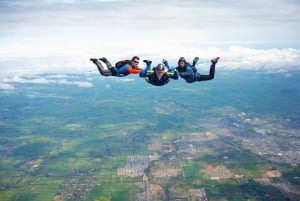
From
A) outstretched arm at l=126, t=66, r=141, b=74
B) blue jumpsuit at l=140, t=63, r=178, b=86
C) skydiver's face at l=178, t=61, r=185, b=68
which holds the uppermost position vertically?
skydiver's face at l=178, t=61, r=185, b=68

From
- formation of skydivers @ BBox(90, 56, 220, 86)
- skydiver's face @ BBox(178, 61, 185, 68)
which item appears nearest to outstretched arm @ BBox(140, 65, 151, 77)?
formation of skydivers @ BBox(90, 56, 220, 86)

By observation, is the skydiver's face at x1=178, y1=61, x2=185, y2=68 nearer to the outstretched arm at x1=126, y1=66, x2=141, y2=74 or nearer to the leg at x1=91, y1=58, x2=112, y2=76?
the outstretched arm at x1=126, y1=66, x2=141, y2=74

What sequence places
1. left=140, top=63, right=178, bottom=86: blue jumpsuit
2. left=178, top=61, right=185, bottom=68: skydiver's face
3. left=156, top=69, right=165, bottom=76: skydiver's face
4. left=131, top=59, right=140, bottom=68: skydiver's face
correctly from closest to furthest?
left=156, top=69, right=165, bottom=76: skydiver's face, left=140, top=63, right=178, bottom=86: blue jumpsuit, left=131, top=59, right=140, bottom=68: skydiver's face, left=178, top=61, right=185, bottom=68: skydiver's face

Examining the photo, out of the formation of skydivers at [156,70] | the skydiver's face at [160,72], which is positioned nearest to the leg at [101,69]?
the formation of skydivers at [156,70]

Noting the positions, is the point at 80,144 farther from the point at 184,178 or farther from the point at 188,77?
the point at 188,77

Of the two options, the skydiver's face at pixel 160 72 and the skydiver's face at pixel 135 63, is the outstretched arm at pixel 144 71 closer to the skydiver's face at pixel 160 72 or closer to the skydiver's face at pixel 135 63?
the skydiver's face at pixel 135 63

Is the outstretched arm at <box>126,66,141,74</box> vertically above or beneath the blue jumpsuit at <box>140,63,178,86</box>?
above

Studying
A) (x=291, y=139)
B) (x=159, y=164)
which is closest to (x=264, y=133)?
(x=291, y=139)

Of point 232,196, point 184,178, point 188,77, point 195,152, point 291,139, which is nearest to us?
point 188,77
